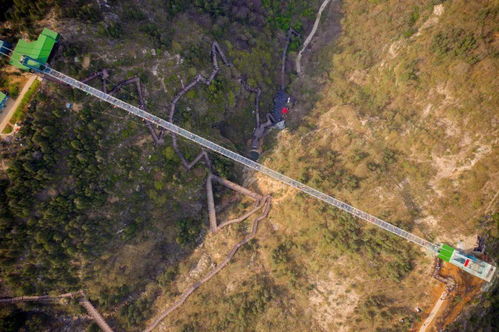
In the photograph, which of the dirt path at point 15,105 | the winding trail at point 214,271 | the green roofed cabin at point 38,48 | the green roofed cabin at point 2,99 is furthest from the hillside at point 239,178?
the dirt path at point 15,105

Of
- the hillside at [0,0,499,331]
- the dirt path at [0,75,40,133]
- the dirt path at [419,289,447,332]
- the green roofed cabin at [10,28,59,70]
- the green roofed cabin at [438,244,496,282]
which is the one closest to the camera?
the green roofed cabin at [10,28,59,70]

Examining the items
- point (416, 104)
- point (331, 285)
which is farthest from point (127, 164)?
point (416, 104)

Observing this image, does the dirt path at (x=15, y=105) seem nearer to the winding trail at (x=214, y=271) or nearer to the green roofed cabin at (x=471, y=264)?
the winding trail at (x=214, y=271)

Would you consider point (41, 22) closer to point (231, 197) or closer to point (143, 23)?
point (143, 23)

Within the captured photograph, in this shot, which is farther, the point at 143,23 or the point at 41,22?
the point at 143,23

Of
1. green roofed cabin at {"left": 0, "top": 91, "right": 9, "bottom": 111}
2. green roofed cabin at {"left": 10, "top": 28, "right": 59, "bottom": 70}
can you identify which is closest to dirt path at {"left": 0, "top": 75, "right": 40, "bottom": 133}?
green roofed cabin at {"left": 0, "top": 91, "right": 9, "bottom": 111}

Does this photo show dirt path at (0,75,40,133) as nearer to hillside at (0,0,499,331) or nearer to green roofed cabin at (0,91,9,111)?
green roofed cabin at (0,91,9,111)
